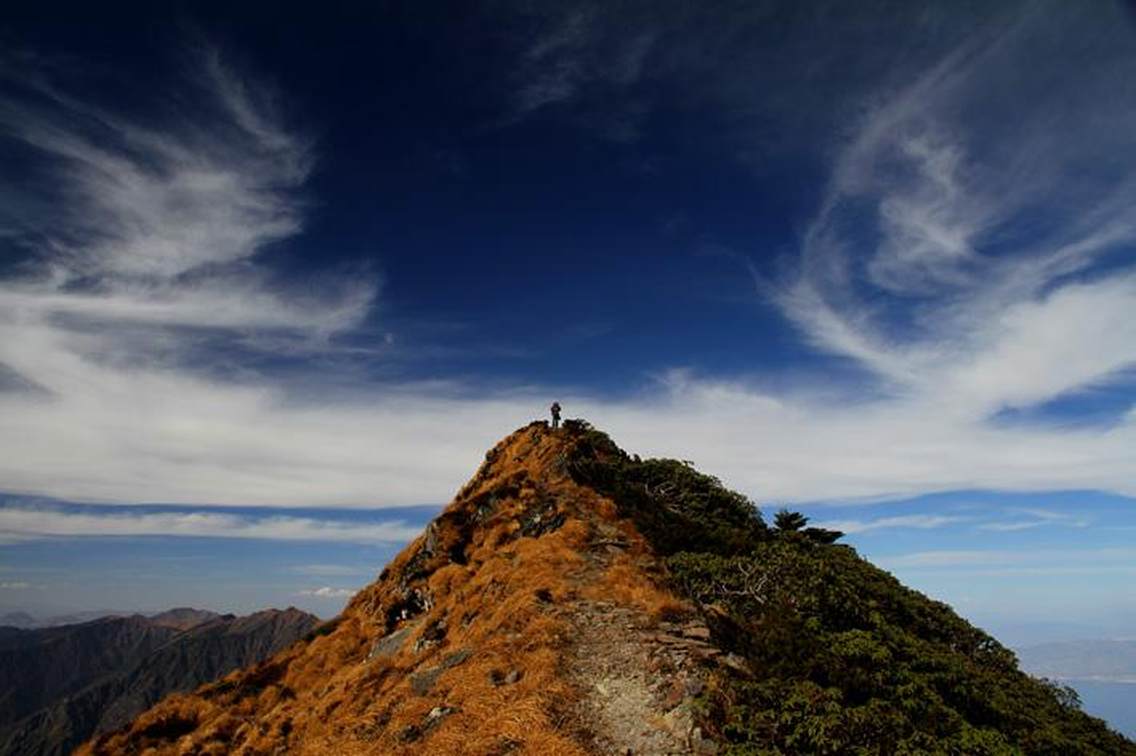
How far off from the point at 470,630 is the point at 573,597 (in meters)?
4.06

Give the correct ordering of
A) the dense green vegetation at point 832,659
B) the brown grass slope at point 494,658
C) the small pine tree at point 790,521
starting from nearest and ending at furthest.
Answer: the dense green vegetation at point 832,659
the brown grass slope at point 494,658
the small pine tree at point 790,521

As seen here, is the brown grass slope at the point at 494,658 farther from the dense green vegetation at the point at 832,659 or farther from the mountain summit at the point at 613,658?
the dense green vegetation at the point at 832,659

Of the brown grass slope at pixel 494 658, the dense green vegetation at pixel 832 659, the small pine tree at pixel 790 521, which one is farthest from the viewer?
the small pine tree at pixel 790 521

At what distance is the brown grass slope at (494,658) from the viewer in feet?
54.3

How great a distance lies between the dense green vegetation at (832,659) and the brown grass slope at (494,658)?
1.26 metres

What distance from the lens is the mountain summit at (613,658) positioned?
16000 mm

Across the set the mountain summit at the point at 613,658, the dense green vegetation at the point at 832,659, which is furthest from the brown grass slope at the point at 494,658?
the dense green vegetation at the point at 832,659

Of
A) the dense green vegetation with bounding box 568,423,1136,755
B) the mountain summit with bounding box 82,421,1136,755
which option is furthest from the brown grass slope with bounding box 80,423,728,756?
the dense green vegetation with bounding box 568,423,1136,755

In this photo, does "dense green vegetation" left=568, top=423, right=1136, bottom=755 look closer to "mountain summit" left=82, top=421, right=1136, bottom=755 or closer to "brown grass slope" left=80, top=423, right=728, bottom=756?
"mountain summit" left=82, top=421, right=1136, bottom=755

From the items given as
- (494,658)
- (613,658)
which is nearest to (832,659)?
(613,658)

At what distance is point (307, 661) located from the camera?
112 feet

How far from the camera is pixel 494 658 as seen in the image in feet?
65.0

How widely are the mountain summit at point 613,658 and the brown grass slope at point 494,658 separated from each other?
0.08 meters

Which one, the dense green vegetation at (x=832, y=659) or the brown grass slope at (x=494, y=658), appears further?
the brown grass slope at (x=494, y=658)
